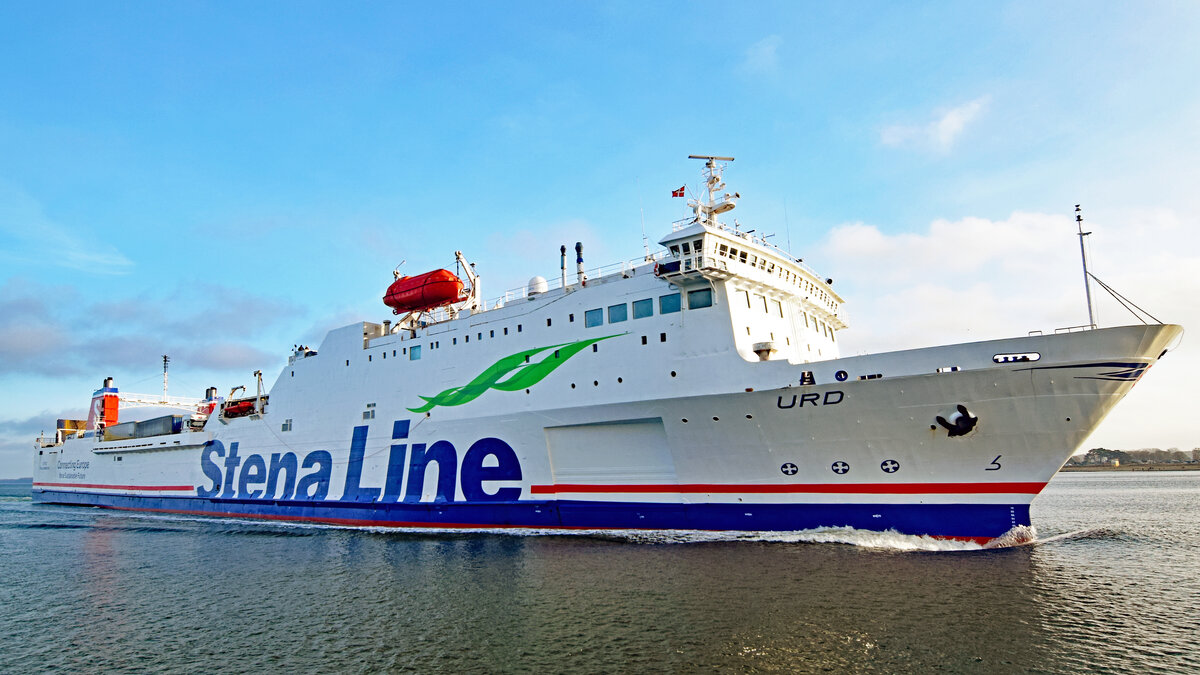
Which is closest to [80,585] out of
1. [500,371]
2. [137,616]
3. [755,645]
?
[137,616]

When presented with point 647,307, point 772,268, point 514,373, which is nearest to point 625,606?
point 647,307

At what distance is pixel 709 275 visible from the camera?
15.1 metres

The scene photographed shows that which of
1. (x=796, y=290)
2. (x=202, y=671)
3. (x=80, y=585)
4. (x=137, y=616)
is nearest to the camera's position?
(x=202, y=671)

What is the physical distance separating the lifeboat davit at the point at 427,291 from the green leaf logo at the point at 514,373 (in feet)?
11.4

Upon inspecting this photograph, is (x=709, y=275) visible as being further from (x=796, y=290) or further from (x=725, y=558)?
(x=725, y=558)

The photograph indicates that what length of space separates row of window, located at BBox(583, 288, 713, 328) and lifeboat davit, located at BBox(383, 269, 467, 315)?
6115mm

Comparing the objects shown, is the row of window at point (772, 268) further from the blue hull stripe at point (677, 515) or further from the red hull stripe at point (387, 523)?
the red hull stripe at point (387, 523)

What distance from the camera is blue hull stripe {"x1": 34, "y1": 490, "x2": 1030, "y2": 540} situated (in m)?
13.0

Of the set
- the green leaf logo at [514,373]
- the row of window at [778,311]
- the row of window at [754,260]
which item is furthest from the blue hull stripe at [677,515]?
the row of window at [754,260]

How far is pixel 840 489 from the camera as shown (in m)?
13.8

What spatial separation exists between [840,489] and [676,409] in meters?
3.82

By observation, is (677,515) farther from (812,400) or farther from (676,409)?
(812,400)

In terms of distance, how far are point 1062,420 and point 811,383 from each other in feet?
14.4

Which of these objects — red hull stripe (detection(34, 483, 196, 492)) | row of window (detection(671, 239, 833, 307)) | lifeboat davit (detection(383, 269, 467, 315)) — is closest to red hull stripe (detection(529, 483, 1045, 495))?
row of window (detection(671, 239, 833, 307))
